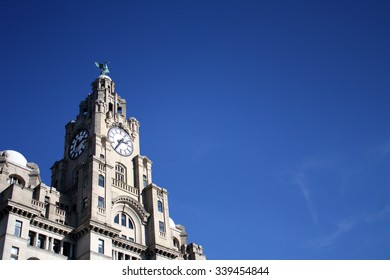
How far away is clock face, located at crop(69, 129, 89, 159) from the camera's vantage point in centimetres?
7875

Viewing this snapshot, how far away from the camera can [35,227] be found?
60.4m

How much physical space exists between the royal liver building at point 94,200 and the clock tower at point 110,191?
0.46 ft

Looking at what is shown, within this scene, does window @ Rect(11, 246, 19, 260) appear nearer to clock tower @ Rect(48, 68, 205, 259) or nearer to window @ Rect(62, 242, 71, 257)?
window @ Rect(62, 242, 71, 257)

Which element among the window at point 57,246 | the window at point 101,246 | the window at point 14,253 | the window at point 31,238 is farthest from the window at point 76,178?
the window at point 14,253

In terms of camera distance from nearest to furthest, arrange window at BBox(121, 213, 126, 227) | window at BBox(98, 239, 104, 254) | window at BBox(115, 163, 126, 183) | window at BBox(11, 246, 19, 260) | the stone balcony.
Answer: window at BBox(11, 246, 19, 260) → window at BBox(98, 239, 104, 254) → window at BBox(121, 213, 126, 227) → the stone balcony → window at BBox(115, 163, 126, 183)

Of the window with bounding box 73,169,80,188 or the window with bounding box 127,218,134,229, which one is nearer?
the window with bounding box 127,218,134,229

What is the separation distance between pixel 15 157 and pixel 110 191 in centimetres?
1494

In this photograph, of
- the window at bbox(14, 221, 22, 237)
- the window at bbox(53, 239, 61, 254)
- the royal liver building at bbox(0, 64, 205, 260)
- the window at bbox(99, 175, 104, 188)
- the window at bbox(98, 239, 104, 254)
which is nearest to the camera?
the window at bbox(14, 221, 22, 237)

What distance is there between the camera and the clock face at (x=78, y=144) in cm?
7875

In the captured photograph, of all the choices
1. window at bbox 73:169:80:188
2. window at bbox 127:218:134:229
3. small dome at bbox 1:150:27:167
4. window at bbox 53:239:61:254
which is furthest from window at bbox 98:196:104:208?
small dome at bbox 1:150:27:167

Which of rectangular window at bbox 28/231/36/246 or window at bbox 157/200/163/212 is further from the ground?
window at bbox 157/200/163/212

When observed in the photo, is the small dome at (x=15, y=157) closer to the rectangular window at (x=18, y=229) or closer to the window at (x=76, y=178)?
the window at (x=76, y=178)
